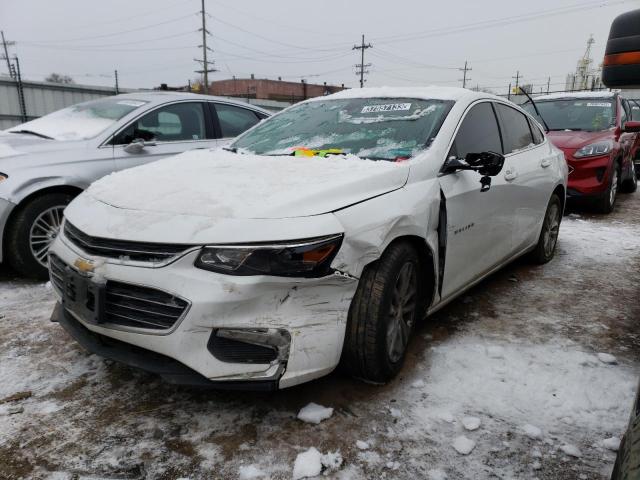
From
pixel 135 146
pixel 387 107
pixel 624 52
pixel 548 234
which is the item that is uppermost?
pixel 624 52

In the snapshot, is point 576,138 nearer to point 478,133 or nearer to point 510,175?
point 510,175

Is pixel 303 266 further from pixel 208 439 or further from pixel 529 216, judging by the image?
pixel 529 216

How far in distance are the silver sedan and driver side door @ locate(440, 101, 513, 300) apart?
2.76 meters

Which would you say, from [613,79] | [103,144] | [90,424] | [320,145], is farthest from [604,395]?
[103,144]

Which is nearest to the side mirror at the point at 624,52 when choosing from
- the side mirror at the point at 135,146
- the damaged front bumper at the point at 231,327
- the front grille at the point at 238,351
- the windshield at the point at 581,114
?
the damaged front bumper at the point at 231,327

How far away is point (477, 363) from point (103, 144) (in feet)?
11.5

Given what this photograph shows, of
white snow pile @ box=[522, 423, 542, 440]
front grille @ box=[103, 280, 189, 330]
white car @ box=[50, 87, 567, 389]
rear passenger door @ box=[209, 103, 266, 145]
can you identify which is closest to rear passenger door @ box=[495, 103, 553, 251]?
white car @ box=[50, 87, 567, 389]

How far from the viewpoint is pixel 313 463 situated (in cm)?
200

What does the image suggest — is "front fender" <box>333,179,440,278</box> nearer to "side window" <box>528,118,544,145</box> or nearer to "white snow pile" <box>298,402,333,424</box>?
"white snow pile" <box>298,402,333,424</box>

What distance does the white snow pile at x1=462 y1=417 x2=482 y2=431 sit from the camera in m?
2.25

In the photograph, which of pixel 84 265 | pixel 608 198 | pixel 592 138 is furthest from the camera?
pixel 608 198

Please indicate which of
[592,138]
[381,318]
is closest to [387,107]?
[381,318]

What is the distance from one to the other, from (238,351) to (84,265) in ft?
2.56

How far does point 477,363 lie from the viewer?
2.82 metres
